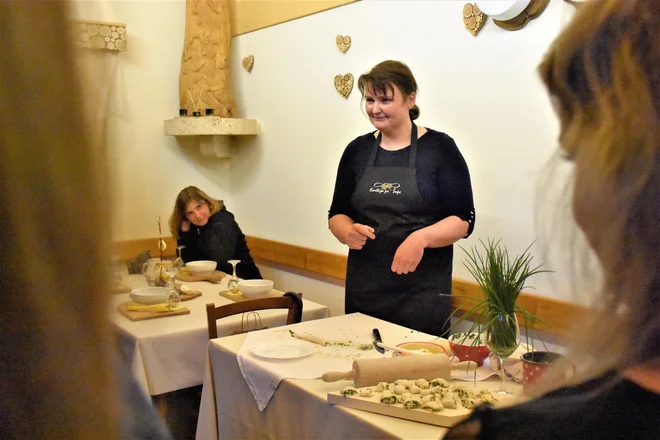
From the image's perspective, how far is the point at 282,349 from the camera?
83.3 inches

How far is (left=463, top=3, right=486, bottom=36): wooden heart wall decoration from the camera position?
3.09 metres

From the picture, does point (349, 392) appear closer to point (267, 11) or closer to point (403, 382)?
point (403, 382)

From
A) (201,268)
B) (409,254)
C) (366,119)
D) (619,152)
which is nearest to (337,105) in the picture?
(366,119)

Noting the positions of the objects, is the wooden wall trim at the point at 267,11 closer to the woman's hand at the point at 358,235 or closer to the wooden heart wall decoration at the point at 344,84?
the wooden heart wall decoration at the point at 344,84

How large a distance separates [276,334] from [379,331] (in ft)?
1.30

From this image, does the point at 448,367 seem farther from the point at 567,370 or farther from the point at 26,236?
the point at 26,236

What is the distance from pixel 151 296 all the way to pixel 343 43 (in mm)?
2077

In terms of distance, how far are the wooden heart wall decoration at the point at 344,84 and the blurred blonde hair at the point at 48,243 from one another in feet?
12.2

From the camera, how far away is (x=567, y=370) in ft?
2.40

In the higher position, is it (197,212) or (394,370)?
(197,212)

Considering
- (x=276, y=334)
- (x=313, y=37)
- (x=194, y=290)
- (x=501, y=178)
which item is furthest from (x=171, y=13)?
(x=276, y=334)

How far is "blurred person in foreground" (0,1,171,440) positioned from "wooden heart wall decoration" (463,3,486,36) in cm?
301

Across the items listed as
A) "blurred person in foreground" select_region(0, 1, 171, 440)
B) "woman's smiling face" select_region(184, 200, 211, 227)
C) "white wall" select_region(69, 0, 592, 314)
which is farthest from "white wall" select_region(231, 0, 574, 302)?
"blurred person in foreground" select_region(0, 1, 171, 440)

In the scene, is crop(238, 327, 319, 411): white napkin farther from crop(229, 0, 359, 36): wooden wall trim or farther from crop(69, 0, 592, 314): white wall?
crop(229, 0, 359, 36): wooden wall trim
